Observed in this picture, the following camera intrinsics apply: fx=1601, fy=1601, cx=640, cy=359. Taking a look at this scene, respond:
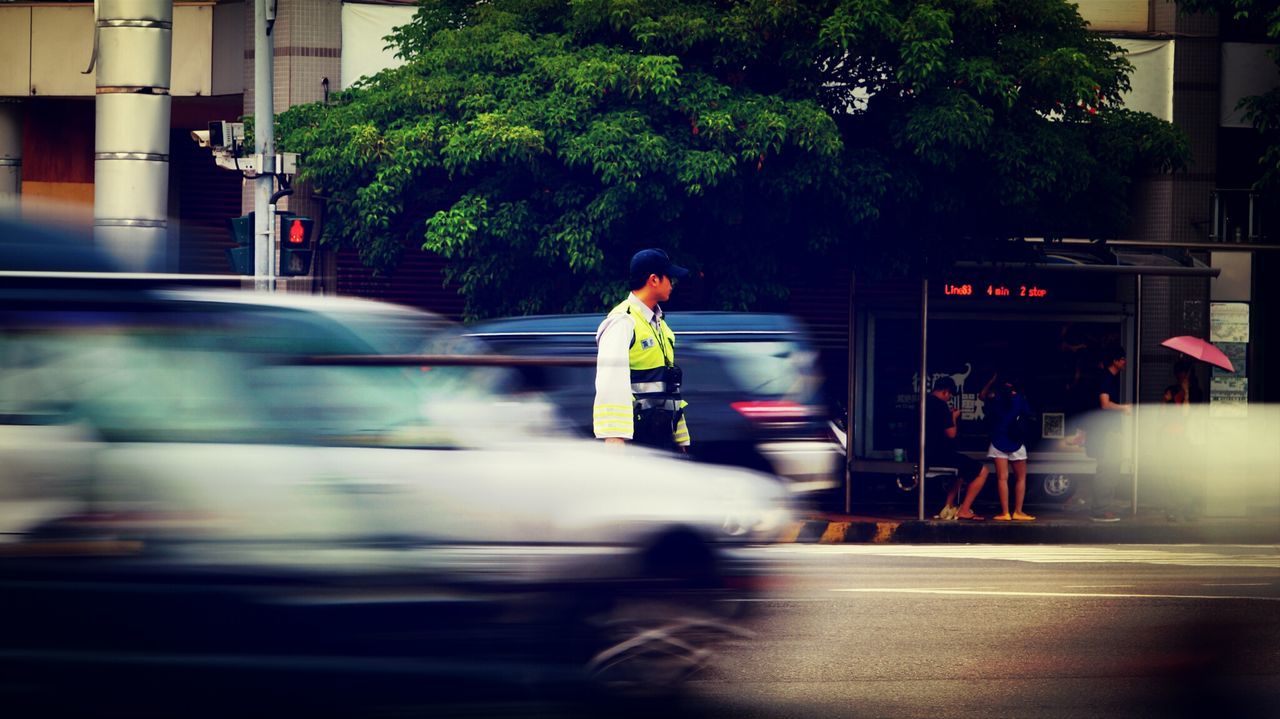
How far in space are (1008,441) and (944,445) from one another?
67 cm

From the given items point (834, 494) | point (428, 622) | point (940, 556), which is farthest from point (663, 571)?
point (834, 494)

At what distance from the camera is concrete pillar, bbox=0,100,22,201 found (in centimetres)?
2069

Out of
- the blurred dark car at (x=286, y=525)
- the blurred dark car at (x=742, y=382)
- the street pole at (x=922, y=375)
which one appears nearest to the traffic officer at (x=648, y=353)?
the blurred dark car at (x=742, y=382)

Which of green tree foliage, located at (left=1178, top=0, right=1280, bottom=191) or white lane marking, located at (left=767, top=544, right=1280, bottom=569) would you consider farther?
green tree foliage, located at (left=1178, top=0, right=1280, bottom=191)

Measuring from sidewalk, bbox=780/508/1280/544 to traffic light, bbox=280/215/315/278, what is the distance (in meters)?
5.55

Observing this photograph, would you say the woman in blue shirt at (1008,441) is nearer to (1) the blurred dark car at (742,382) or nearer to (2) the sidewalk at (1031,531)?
(2) the sidewalk at (1031,531)

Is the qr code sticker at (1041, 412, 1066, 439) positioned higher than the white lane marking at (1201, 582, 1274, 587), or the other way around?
the qr code sticker at (1041, 412, 1066, 439)

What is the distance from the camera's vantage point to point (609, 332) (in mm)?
8133

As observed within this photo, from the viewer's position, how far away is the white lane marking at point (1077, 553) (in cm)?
1276

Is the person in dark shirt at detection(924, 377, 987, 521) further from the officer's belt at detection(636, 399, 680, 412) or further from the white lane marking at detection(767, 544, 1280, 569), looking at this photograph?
the officer's belt at detection(636, 399, 680, 412)

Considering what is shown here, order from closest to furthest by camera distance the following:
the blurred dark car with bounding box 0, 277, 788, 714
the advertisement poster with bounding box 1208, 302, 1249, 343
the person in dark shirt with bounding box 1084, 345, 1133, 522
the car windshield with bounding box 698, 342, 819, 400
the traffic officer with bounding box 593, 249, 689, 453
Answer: the blurred dark car with bounding box 0, 277, 788, 714, the traffic officer with bounding box 593, 249, 689, 453, the car windshield with bounding box 698, 342, 819, 400, the person in dark shirt with bounding box 1084, 345, 1133, 522, the advertisement poster with bounding box 1208, 302, 1249, 343

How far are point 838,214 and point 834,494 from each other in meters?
3.62

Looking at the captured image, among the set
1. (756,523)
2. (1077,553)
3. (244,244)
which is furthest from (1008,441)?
(756,523)

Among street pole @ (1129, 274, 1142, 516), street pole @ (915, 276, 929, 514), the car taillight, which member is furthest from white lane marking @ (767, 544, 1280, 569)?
street pole @ (1129, 274, 1142, 516)
